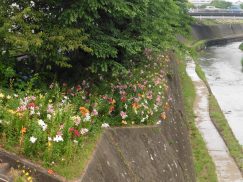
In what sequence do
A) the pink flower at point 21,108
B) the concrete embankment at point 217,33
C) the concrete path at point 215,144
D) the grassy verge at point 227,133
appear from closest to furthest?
the pink flower at point 21,108
the concrete path at point 215,144
the grassy verge at point 227,133
the concrete embankment at point 217,33

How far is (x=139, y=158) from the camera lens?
282 inches

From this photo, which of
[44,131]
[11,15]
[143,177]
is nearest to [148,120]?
[143,177]

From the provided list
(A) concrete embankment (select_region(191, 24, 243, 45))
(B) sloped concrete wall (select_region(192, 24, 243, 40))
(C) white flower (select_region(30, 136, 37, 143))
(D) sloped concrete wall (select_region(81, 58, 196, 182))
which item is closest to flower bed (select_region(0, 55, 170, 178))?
(C) white flower (select_region(30, 136, 37, 143))

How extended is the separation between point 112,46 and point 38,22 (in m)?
1.54

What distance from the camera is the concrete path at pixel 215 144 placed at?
38.1ft

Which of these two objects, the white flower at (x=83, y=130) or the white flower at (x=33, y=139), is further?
the white flower at (x=83, y=130)

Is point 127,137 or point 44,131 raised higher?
point 44,131

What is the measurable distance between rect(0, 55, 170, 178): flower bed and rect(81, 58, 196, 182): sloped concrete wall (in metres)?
0.21

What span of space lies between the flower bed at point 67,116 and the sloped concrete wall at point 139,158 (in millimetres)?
206

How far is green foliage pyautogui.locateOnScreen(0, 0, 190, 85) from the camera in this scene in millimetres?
7867

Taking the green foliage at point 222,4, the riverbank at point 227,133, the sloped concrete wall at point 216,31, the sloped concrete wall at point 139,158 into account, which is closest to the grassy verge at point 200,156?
the sloped concrete wall at point 139,158

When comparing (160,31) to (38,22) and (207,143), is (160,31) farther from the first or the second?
(207,143)

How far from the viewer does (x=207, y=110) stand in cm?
1834

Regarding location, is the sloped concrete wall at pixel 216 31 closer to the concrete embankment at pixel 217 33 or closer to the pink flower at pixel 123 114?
the concrete embankment at pixel 217 33
